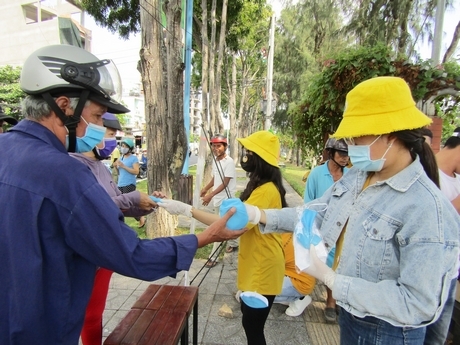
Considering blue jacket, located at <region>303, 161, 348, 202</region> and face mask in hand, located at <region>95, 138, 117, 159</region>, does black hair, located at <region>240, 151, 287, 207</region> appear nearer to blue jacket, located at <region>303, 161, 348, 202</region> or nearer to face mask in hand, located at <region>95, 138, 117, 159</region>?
blue jacket, located at <region>303, 161, 348, 202</region>

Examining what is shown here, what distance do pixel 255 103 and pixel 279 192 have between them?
1330 inches

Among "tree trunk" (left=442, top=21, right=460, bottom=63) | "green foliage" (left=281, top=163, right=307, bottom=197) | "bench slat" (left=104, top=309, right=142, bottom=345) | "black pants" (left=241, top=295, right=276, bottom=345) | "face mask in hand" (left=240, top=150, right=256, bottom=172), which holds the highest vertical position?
"tree trunk" (left=442, top=21, right=460, bottom=63)

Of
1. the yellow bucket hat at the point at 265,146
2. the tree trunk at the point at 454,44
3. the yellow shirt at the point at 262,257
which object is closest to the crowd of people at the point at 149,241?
the yellow shirt at the point at 262,257

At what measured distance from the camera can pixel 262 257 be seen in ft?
7.10

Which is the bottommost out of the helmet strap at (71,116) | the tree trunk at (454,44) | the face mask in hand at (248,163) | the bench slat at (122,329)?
the bench slat at (122,329)

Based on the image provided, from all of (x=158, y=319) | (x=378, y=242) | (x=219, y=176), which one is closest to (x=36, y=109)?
(x=158, y=319)

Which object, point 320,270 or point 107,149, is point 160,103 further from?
point 320,270

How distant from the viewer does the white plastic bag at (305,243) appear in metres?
1.36

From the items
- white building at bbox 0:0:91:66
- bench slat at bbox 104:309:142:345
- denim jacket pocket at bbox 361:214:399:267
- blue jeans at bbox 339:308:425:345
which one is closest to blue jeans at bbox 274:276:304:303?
bench slat at bbox 104:309:142:345

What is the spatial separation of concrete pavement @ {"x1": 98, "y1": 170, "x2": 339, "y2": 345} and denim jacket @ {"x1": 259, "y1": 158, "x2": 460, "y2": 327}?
192 centimetres

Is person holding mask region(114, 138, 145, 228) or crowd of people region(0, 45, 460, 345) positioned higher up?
crowd of people region(0, 45, 460, 345)

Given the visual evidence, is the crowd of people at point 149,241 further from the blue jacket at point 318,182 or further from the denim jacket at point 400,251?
the blue jacket at point 318,182

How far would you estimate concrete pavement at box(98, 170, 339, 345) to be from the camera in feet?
9.37

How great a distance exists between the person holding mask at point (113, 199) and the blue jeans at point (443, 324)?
1985 mm
